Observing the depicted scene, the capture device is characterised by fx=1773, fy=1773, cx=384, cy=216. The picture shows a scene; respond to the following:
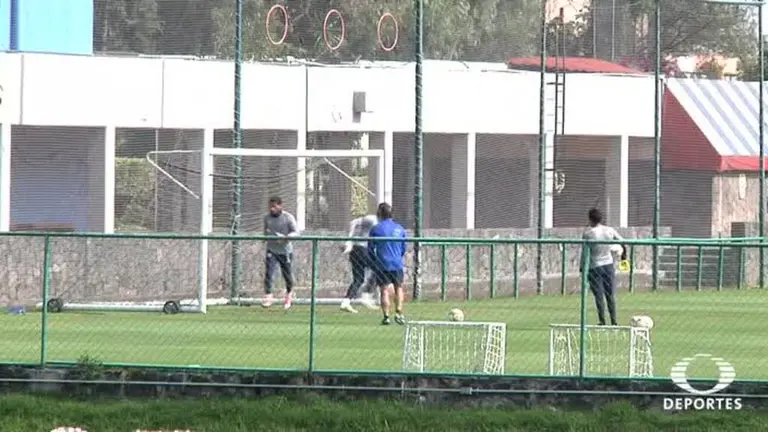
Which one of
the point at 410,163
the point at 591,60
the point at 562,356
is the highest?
the point at 591,60

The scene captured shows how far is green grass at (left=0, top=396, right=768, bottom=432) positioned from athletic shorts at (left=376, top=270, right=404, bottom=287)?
21.8 ft

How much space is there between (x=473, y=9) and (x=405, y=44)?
13.4 ft

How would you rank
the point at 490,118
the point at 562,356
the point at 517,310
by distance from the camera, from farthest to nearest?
the point at 490,118
the point at 517,310
the point at 562,356

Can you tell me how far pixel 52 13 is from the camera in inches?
1373

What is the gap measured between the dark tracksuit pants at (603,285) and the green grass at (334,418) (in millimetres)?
7022

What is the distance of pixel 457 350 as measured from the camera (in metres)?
18.8

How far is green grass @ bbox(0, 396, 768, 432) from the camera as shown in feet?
51.9

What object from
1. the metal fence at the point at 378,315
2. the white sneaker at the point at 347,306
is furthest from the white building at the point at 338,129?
the white sneaker at the point at 347,306

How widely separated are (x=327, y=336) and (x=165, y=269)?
23.9 ft

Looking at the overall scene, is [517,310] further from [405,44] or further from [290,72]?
[405,44]

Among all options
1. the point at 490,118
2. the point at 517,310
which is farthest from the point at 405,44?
the point at 517,310

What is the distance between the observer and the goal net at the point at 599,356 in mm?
16969

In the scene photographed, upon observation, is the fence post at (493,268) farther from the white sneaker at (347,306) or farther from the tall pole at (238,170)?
Answer: the white sneaker at (347,306)

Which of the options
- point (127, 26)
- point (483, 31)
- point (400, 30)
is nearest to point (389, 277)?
point (127, 26)
